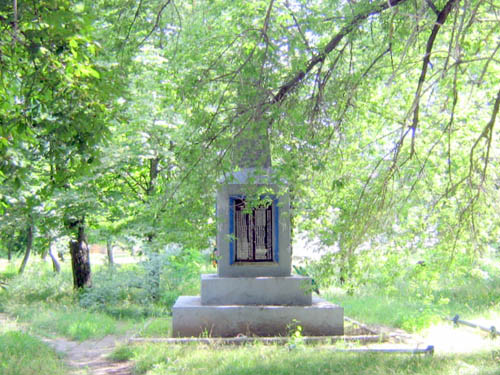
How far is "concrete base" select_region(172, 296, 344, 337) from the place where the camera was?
9.93 m

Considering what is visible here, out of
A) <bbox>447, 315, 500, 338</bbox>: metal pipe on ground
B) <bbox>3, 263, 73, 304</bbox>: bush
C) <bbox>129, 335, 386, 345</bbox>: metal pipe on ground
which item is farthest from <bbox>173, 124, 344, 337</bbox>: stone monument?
<bbox>3, 263, 73, 304</bbox>: bush

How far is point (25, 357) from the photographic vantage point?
824 cm

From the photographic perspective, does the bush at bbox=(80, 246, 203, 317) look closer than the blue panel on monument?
No

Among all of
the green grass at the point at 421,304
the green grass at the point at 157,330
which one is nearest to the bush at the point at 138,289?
the green grass at the point at 157,330

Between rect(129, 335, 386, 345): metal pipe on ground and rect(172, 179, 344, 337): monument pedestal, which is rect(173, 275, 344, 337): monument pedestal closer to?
rect(172, 179, 344, 337): monument pedestal

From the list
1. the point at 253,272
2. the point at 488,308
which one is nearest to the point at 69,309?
the point at 253,272

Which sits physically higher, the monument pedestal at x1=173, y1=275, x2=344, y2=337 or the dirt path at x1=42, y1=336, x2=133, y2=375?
the monument pedestal at x1=173, y1=275, x2=344, y2=337

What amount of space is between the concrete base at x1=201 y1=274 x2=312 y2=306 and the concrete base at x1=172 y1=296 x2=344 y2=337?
311mm

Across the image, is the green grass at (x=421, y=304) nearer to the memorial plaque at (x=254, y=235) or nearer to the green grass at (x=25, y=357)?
the memorial plaque at (x=254, y=235)

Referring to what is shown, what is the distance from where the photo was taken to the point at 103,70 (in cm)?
597

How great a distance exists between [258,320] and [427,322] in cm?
377

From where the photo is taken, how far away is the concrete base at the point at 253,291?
10.3 m

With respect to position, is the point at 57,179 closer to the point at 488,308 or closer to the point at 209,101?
the point at 209,101

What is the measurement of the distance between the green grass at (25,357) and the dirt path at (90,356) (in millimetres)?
299
